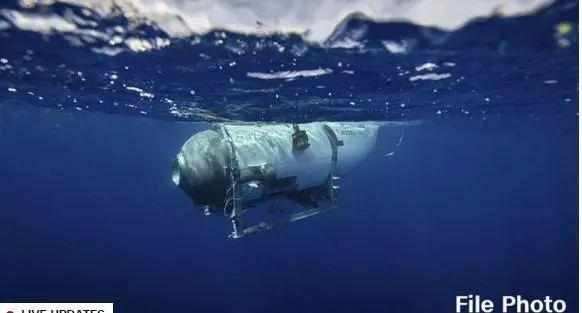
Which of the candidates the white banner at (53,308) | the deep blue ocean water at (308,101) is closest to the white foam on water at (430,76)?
the deep blue ocean water at (308,101)

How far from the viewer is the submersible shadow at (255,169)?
8.45m

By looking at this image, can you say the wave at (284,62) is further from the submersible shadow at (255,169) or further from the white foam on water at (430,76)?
the submersible shadow at (255,169)

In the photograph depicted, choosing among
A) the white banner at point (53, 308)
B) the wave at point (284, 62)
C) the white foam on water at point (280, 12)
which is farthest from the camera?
the white banner at point (53, 308)

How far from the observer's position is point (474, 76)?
452 inches

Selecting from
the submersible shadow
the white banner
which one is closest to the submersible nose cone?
the submersible shadow

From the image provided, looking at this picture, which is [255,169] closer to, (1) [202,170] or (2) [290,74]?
(1) [202,170]

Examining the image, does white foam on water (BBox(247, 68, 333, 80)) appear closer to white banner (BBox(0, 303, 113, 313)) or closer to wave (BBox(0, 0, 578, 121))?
wave (BBox(0, 0, 578, 121))

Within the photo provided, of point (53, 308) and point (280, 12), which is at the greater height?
point (280, 12)

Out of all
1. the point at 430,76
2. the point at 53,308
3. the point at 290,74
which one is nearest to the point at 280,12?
the point at 290,74

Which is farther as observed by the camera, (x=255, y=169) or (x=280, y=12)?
(x=255, y=169)

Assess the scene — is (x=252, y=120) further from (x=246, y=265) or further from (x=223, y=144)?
(x=246, y=265)

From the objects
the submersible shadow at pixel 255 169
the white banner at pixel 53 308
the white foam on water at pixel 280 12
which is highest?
the white foam on water at pixel 280 12

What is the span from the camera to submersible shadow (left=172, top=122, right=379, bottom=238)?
27.7 feet

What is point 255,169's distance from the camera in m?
8.72
